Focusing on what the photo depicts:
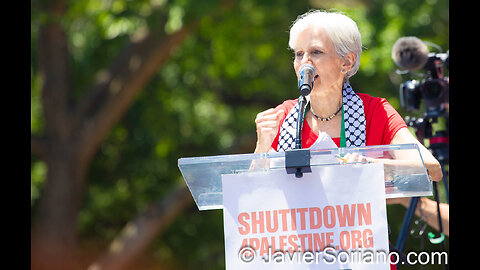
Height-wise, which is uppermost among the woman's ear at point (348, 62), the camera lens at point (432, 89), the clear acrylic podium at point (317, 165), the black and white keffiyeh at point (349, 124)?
the woman's ear at point (348, 62)

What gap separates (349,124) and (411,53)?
1175 mm

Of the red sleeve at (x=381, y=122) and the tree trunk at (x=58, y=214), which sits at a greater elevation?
the red sleeve at (x=381, y=122)

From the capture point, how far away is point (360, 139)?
2420 millimetres

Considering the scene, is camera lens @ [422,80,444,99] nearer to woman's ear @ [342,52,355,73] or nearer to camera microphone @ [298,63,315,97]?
woman's ear @ [342,52,355,73]

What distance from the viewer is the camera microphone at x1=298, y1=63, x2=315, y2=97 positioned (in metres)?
2.15

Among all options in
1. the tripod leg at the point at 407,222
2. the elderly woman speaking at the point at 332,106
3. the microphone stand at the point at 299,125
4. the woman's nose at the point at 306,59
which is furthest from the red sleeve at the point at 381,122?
the tripod leg at the point at 407,222

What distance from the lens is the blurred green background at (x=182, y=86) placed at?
805 centimetres

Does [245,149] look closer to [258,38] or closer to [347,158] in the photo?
[258,38]

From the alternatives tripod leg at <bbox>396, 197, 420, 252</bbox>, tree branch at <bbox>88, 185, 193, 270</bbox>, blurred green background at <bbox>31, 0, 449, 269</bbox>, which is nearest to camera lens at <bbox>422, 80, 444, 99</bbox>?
tripod leg at <bbox>396, 197, 420, 252</bbox>

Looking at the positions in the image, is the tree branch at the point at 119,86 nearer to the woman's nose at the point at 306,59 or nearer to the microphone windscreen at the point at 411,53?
the microphone windscreen at the point at 411,53

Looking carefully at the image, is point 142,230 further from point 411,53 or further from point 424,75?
point 411,53

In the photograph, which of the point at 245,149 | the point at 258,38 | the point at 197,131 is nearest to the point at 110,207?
the point at 197,131

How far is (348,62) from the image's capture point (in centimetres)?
251

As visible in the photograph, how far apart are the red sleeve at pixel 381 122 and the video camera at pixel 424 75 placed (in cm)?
105
